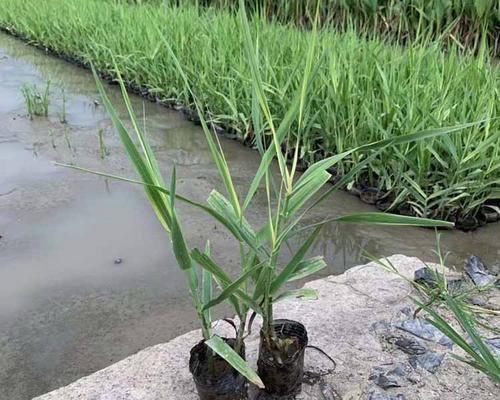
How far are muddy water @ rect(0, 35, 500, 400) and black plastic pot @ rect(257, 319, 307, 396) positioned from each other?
0.55m

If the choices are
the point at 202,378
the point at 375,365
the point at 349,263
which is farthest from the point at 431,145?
the point at 202,378

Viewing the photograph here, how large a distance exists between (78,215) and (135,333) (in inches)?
34.5

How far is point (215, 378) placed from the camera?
3.61 ft

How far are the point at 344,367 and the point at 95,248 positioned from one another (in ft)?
3.91

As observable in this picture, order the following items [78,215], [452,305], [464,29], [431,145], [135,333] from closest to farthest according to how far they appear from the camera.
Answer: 1. [452,305]
2. [135,333]
3. [431,145]
4. [78,215]
5. [464,29]

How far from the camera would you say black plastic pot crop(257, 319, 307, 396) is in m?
1.13

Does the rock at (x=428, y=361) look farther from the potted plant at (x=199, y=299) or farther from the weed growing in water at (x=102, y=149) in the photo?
the weed growing in water at (x=102, y=149)

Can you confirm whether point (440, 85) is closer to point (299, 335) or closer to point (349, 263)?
point (349, 263)

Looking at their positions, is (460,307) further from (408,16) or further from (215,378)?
(408,16)

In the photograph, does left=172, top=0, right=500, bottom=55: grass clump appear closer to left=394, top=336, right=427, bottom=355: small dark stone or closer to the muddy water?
the muddy water

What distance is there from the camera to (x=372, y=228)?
2.27 meters

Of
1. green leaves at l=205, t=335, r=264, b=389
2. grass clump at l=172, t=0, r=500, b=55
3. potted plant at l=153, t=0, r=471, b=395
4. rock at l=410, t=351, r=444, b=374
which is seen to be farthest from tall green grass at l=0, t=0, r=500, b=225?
grass clump at l=172, t=0, r=500, b=55

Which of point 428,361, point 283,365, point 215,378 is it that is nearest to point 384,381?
point 428,361

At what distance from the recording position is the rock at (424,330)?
1364mm
